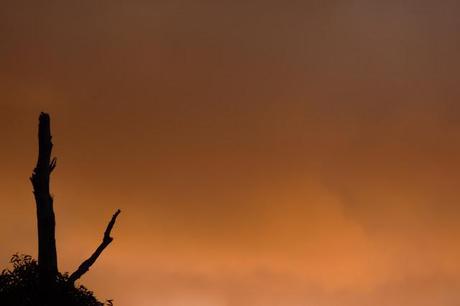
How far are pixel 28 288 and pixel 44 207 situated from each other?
3.28 meters

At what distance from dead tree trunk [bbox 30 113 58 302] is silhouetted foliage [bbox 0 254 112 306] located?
0.47 metres

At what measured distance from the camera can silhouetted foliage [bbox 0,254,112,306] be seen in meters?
32.8

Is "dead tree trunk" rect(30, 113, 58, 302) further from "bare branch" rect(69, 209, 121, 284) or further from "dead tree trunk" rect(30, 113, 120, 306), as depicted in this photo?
"bare branch" rect(69, 209, 121, 284)

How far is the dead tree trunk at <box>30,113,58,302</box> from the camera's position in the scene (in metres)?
32.8

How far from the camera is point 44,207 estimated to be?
32.9 metres

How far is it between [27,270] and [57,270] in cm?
137

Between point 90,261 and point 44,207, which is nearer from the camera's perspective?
point 44,207

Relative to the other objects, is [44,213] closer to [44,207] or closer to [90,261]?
[44,207]

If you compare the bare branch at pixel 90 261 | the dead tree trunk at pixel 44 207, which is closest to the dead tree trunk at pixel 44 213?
the dead tree trunk at pixel 44 207

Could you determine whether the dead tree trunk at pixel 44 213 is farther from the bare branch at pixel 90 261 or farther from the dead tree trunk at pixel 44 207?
the bare branch at pixel 90 261

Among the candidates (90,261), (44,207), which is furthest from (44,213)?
(90,261)

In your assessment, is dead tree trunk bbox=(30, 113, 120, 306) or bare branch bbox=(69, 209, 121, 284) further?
bare branch bbox=(69, 209, 121, 284)

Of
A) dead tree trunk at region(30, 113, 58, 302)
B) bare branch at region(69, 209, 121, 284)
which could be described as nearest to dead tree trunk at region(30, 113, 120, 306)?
dead tree trunk at region(30, 113, 58, 302)

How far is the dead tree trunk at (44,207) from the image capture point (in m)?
32.8
